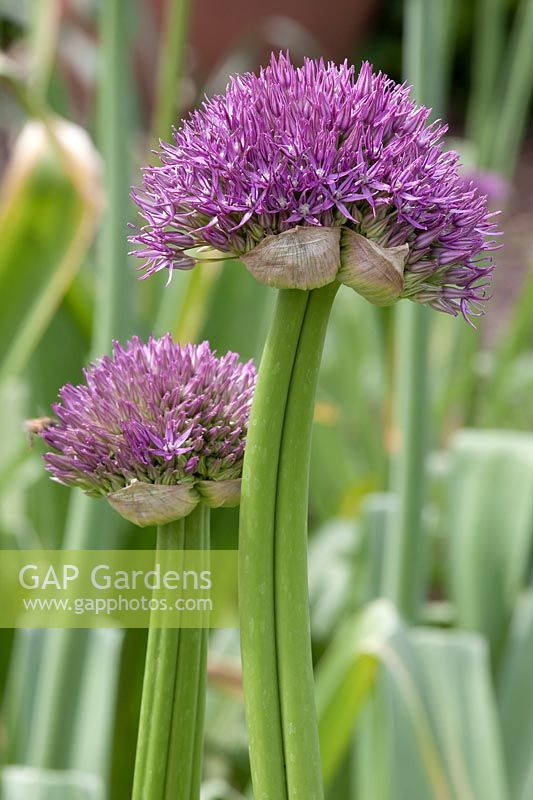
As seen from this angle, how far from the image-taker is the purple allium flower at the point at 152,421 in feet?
0.46

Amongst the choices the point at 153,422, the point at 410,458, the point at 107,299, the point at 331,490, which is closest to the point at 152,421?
the point at 153,422

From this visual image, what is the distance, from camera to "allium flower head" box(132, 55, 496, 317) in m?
0.13

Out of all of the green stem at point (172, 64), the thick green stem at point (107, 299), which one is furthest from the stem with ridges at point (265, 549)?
the green stem at point (172, 64)

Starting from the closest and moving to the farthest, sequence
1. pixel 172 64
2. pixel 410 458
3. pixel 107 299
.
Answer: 1. pixel 107 299
2. pixel 410 458
3. pixel 172 64

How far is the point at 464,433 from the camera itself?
3.24 ft

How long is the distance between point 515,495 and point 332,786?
30 cm

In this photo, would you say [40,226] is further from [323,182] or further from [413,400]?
[323,182]

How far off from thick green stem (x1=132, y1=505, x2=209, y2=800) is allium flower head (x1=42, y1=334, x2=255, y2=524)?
0.04ft

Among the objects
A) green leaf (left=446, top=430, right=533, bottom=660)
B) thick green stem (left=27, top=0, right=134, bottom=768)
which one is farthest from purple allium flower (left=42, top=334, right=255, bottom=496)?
green leaf (left=446, top=430, right=533, bottom=660)

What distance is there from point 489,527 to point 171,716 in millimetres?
814

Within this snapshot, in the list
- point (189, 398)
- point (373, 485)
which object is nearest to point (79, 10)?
point (373, 485)

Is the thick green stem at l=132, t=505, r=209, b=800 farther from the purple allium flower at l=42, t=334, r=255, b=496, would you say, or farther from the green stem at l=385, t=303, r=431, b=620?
the green stem at l=385, t=303, r=431, b=620

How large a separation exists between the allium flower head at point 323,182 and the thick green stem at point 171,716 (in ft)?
0.16

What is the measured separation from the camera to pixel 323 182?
0.42 feet
